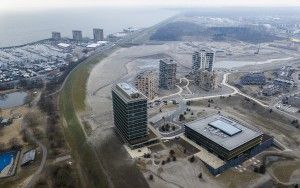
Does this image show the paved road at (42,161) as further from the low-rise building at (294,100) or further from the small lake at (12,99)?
the low-rise building at (294,100)

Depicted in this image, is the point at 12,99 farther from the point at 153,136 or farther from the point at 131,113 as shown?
the point at 153,136

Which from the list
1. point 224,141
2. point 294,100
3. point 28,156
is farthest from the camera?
point 294,100

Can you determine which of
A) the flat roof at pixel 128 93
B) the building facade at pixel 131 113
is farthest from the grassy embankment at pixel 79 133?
the flat roof at pixel 128 93

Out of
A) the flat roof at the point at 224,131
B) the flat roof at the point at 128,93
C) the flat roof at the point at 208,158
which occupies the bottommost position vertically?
the flat roof at the point at 208,158

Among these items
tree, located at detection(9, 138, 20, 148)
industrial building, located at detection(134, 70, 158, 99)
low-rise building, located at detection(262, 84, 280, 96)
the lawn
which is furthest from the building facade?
low-rise building, located at detection(262, 84, 280, 96)

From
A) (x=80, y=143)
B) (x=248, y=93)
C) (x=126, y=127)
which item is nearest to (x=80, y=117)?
(x=80, y=143)

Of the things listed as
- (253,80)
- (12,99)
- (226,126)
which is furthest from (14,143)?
(253,80)
